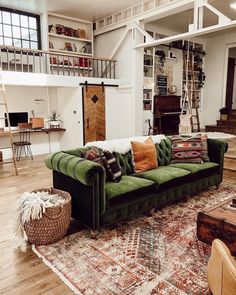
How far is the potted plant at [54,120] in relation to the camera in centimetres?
732

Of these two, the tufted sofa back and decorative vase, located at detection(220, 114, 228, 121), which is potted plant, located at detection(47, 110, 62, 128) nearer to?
the tufted sofa back

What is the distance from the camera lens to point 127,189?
9.38 ft

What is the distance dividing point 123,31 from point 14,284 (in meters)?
7.00

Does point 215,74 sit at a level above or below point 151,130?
above

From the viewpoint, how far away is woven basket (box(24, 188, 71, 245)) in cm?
246

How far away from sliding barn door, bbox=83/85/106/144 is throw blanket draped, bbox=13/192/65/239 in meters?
4.45

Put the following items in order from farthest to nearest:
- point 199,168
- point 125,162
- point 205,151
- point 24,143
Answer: point 24,143 < point 205,151 < point 199,168 < point 125,162

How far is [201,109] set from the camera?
34.0ft

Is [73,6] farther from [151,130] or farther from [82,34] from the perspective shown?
[151,130]

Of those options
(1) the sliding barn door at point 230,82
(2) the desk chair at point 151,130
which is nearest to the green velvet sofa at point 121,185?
(2) the desk chair at point 151,130

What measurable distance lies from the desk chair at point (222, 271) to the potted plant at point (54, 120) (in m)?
6.31

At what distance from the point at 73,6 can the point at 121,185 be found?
5.78 metres

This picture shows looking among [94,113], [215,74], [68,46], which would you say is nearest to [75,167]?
[94,113]

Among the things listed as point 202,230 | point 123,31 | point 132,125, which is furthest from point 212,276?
point 123,31
